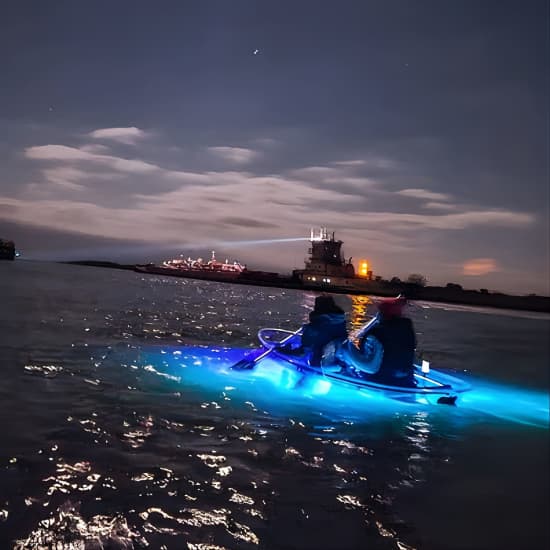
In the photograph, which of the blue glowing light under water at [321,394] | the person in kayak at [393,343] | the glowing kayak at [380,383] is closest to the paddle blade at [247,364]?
the glowing kayak at [380,383]

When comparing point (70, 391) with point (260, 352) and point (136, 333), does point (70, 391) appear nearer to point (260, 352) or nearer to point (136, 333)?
point (260, 352)

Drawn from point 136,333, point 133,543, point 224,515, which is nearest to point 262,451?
point 224,515

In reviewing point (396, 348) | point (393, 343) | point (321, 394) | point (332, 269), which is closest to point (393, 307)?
point (393, 343)

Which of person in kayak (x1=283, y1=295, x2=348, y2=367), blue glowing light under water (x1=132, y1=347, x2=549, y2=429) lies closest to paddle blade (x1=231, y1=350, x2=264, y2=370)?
blue glowing light under water (x1=132, y1=347, x2=549, y2=429)

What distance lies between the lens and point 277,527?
6543 millimetres

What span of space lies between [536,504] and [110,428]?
7.95 metres

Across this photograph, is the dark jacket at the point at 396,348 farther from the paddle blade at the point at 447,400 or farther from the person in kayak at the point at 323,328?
the person in kayak at the point at 323,328

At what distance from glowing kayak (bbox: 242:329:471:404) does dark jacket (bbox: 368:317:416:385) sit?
28 centimetres

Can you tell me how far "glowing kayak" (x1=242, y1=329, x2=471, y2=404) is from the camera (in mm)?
13602

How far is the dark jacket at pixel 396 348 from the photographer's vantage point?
12.9 metres

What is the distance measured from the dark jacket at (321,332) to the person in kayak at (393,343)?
1.05 metres

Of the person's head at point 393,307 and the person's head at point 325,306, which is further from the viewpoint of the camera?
the person's head at point 325,306

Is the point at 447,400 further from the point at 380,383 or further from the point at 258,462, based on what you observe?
the point at 258,462

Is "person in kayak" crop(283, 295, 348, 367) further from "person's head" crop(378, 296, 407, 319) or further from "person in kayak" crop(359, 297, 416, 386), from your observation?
"person's head" crop(378, 296, 407, 319)
